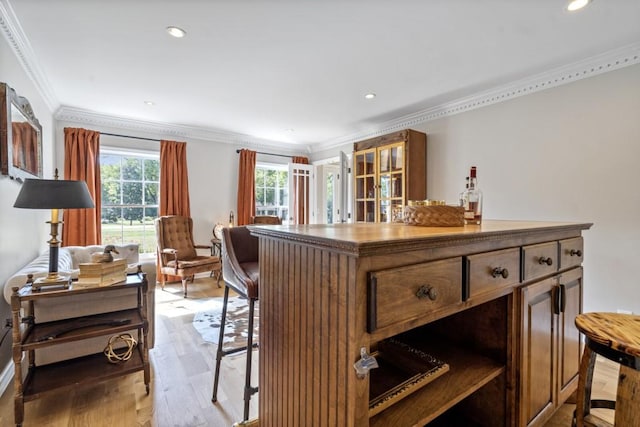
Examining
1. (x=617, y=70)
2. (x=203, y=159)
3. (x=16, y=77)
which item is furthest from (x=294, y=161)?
(x=617, y=70)

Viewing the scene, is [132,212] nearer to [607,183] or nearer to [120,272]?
[120,272]

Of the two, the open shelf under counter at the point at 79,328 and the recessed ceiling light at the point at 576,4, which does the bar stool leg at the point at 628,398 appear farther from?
the open shelf under counter at the point at 79,328

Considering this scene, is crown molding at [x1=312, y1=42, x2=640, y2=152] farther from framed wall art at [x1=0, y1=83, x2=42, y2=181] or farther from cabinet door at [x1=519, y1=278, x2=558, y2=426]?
framed wall art at [x1=0, y1=83, x2=42, y2=181]

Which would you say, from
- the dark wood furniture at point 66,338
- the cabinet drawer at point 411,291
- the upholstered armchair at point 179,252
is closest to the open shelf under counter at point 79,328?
the dark wood furniture at point 66,338

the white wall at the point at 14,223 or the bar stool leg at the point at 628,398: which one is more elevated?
the white wall at the point at 14,223

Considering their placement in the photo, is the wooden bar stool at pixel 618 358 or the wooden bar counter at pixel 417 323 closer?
the wooden bar counter at pixel 417 323

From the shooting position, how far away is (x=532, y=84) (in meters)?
2.96

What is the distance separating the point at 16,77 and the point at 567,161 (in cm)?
466

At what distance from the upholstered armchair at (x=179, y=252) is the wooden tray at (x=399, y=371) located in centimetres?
339

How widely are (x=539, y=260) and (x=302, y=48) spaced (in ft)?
7.05

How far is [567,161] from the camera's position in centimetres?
279

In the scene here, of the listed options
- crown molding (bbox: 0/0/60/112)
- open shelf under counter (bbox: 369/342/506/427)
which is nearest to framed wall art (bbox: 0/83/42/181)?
crown molding (bbox: 0/0/60/112)

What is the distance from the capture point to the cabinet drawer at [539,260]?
1241mm

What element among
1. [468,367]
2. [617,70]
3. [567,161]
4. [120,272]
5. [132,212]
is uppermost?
[617,70]
